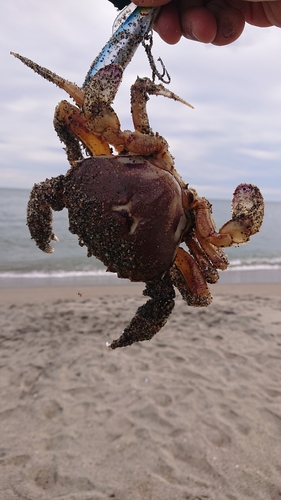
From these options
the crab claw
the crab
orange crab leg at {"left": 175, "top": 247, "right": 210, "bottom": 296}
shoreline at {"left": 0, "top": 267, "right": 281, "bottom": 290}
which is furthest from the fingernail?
shoreline at {"left": 0, "top": 267, "right": 281, "bottom": 290}

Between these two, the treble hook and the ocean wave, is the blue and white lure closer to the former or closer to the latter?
the treble hook

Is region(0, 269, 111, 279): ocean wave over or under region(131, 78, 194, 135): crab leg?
under

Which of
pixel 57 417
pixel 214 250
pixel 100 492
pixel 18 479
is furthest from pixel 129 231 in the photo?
pixel 57 417

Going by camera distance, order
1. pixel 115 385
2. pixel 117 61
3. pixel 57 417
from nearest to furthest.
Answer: pixel 117 61
pixel 57 417
pixel 115 385

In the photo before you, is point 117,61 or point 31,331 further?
point 31,331

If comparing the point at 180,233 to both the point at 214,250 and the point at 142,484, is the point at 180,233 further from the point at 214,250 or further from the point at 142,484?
the point at 142,484

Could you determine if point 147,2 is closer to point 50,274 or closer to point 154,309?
point 154,309

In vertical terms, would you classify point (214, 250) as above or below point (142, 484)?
above
